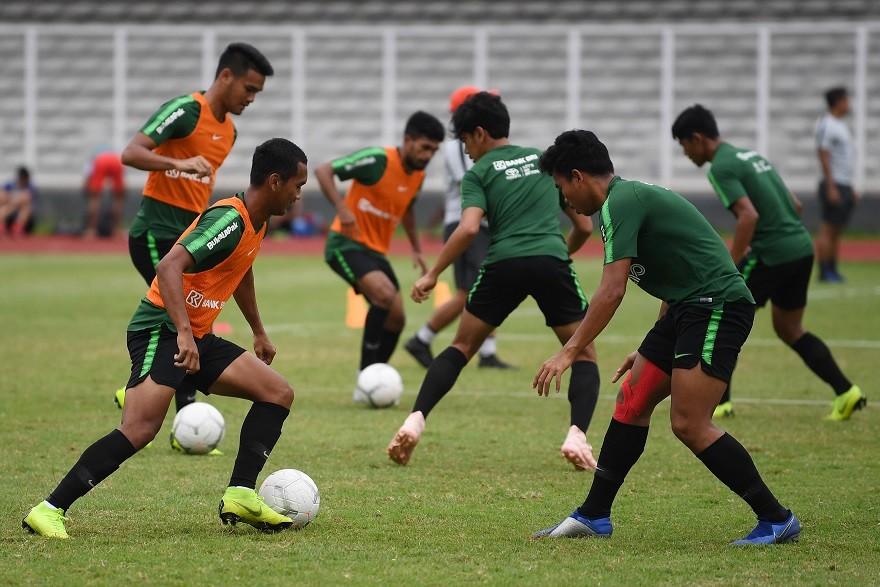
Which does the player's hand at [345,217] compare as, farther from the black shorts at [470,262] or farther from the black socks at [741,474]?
the black socks at [741,474]

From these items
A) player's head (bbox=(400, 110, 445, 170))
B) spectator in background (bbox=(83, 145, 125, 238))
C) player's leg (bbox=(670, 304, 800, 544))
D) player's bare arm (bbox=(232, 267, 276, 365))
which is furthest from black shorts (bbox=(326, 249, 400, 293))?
spectator in background (bbox=(83, 145, 125, 238))

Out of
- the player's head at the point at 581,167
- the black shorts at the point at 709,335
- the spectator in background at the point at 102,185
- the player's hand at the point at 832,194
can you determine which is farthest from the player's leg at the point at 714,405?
the spectator in background at the point at 102,185

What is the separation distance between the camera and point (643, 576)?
5.05 meters

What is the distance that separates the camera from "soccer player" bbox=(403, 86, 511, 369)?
36.2 ft

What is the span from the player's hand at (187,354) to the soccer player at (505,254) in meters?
2.13

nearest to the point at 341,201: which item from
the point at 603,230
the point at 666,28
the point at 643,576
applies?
the point at 603,230

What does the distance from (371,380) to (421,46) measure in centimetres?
2132

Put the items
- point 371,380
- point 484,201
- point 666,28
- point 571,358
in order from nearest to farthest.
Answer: point 571,358, point 484,201, point 371,380, point 666,28

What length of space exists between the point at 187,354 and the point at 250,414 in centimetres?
56

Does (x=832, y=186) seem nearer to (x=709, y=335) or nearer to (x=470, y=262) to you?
(x=470, y=262)

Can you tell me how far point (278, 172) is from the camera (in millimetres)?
5805

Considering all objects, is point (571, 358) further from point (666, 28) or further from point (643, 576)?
point (666, 28)

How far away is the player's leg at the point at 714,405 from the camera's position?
216 inches

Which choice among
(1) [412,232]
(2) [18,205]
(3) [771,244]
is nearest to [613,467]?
(3) [771,244]
